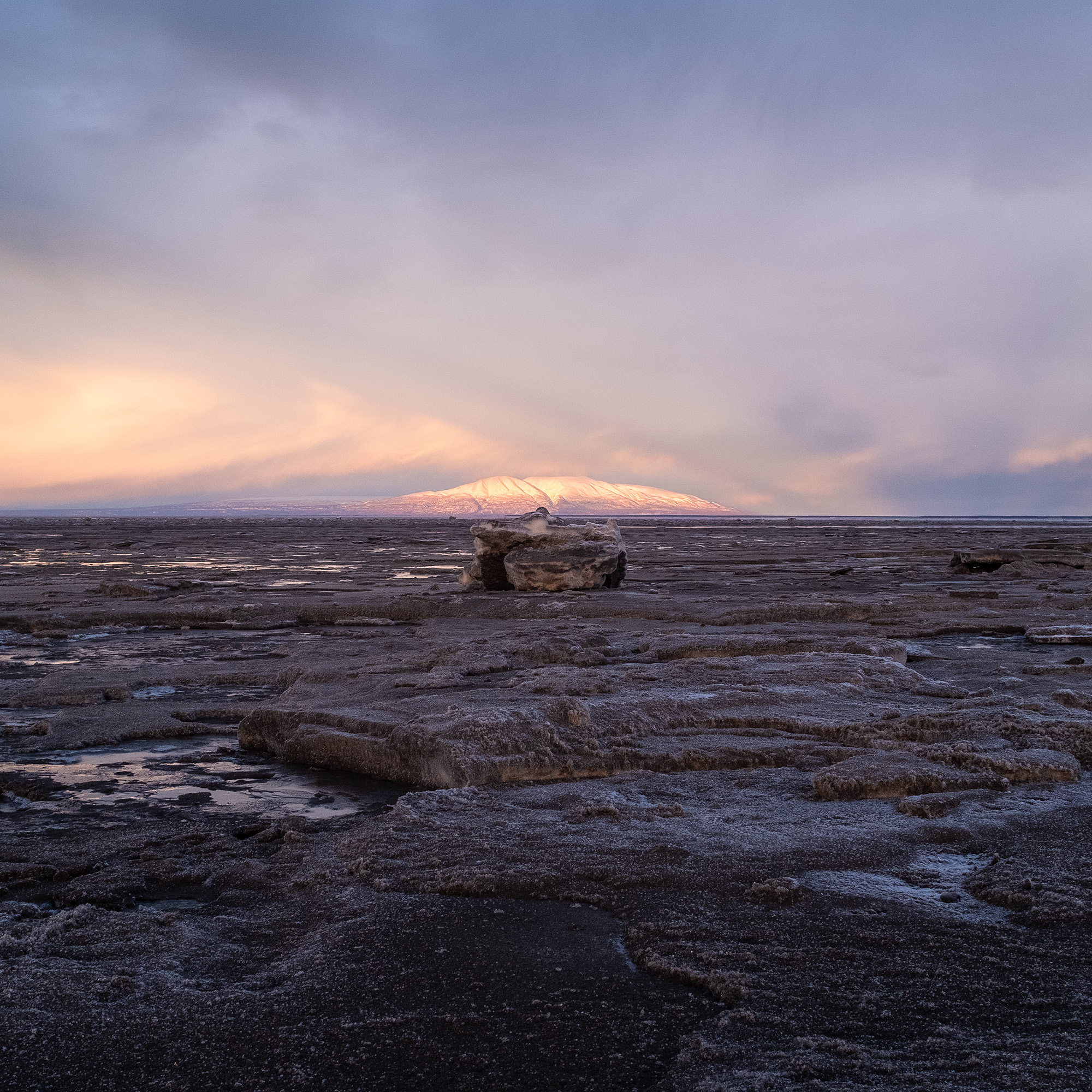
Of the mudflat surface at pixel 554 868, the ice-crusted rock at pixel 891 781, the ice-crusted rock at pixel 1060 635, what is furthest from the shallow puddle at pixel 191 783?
the ice-crusted rock at pixel 1060 635

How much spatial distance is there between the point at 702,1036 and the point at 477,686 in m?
5.29

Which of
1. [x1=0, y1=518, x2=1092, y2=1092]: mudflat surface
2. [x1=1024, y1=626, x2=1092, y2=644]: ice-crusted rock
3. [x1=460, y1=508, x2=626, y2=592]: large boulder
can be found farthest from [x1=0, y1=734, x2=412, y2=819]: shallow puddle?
[x1=460, y1=508, x2=626, y2=592]: large boulder

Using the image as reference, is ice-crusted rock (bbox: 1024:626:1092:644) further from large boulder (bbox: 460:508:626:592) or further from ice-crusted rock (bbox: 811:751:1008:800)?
large boulder (bbox: 460:508:626:592)

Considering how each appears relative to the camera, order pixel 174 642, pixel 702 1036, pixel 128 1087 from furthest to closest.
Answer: pixel 174 642
pixel 702 1036
pixel 128 1087

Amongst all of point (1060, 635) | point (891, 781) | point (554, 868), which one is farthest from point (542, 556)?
point (554, 868)

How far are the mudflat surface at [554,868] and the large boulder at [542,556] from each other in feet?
19.1

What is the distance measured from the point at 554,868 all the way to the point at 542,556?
12032 mm

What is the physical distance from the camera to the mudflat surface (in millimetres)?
2496

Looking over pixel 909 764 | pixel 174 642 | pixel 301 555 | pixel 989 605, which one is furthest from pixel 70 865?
pixel 301 555

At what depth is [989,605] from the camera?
13.6m

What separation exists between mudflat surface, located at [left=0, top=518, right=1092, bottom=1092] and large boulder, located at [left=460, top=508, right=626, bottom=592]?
19.1ft

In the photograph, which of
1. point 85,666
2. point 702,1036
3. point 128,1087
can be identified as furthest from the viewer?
point 85,666

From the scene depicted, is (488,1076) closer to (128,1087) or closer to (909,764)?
(128,1087)

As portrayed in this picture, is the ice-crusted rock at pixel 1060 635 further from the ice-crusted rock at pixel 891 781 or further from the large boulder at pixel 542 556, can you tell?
the large boulder at pixel 542 556
